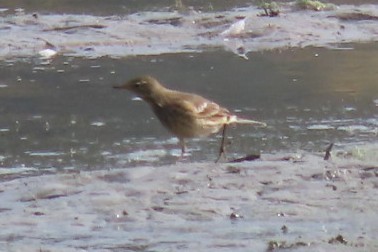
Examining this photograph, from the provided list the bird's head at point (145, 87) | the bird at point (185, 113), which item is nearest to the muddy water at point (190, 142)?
the bird at point (185, 113)

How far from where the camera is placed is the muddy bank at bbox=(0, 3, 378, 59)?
49.6 feet

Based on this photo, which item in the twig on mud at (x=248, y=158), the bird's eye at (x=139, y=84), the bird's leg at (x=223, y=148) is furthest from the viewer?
the bird's eye at (x=139, y=84)

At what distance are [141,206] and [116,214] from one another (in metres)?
0.23

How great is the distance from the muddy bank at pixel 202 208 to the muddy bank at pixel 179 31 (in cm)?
587

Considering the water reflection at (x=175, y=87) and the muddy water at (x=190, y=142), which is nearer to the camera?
the muddy water at (x=190, y=142)

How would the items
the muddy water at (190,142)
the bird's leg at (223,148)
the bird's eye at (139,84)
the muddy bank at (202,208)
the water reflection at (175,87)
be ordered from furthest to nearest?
the water reflection at (175,87)
the bird's eye at (139,84)
the bird's leg at (223,148)
the muddy water at (190,142)
the muddy bank at (202,208)

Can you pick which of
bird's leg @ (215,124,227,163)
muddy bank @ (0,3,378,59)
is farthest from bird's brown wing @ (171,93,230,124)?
muddy bank @ (0,3,378,59)

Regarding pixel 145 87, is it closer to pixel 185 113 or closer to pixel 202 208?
pixel 185 113

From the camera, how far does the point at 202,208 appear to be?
8.06m

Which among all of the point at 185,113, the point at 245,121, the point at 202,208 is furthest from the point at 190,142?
the point at 202,208

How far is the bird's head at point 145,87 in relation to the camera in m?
9.58

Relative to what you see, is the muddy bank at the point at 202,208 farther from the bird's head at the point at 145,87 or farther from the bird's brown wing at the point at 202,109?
the bird's head at the point at 145,87

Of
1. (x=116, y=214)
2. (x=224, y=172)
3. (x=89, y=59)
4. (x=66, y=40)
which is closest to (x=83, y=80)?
(x=89, y=59)

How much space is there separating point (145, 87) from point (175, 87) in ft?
9.38
